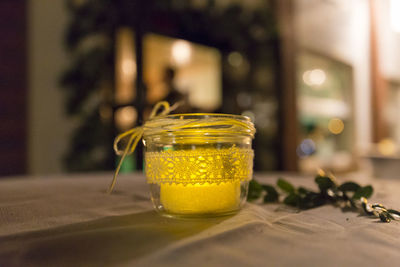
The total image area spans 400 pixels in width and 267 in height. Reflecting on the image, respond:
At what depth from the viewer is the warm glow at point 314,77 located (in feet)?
13.8

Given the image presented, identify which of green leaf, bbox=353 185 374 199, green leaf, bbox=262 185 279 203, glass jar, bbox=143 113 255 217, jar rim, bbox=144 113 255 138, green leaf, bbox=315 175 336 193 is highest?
jar rim, bbox=144 113 255 138

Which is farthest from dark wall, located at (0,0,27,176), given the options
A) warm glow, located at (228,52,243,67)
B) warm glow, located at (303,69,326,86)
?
warm glow, located at (303,69,326,86)

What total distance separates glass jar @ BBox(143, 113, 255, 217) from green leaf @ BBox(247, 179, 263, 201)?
0.11 meters

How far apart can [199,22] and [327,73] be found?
260 cm

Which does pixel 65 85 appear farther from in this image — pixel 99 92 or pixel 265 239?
pixel 265 239

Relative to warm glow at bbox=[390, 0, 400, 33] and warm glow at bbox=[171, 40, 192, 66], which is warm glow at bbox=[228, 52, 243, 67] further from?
warm glow at bbox=[390, 0, 400, 33]

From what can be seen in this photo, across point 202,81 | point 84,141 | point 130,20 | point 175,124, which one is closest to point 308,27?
point 202,81

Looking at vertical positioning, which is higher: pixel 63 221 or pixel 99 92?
pixel 99 92

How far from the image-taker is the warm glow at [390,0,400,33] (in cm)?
347

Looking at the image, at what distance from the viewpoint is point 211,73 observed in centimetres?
461

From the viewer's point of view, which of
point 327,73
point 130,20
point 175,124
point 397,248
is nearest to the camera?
point 397,248

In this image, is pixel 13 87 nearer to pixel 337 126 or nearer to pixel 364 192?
pixel 364 192

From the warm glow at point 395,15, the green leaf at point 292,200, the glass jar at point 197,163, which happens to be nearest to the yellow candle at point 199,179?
the glass jar at point 197,163

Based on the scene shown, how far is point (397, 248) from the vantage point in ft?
0.92
